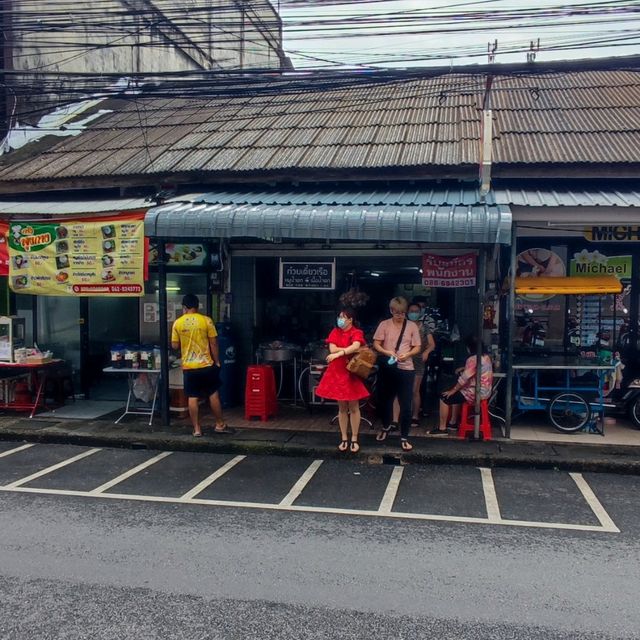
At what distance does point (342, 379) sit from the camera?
7.30 m

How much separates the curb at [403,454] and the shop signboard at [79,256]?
2.00 metres

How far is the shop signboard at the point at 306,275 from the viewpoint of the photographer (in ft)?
31.5

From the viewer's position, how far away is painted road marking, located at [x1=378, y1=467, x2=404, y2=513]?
573 centimetres

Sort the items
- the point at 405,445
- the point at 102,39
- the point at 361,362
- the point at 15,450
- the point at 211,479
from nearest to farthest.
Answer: the point at 211,479
the point at 361,362
the point at 405,445
the point at 15,450
the point at 102,39

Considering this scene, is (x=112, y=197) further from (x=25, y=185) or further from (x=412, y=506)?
(x=412, y=506)

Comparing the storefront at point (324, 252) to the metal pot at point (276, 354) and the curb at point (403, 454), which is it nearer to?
the metal pot at point (276, 354)

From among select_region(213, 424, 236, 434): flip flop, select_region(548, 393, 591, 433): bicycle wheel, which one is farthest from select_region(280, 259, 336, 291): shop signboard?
select_region(548, 393, 591, 433): bicycle wheel

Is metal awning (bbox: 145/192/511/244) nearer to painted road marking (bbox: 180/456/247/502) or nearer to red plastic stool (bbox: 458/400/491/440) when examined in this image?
red plastic stool (bbox: 458/400/491/440)

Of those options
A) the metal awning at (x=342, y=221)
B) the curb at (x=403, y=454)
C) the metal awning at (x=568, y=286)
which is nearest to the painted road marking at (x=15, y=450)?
the curb at (x=403, y=454)

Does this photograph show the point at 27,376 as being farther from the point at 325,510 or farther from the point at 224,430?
the point at 325,510

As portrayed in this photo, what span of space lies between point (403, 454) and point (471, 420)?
140 centimetres

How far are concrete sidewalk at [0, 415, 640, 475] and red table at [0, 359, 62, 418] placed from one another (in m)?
0.63

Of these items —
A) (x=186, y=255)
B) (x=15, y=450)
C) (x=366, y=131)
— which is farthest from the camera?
(x=366, y=131)

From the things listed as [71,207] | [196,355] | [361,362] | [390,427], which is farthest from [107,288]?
[390,427]
